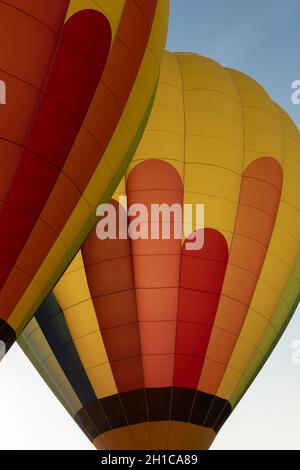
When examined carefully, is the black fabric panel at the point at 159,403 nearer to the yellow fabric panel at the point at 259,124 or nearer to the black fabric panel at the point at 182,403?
the black fabric panel at the point at 182,403

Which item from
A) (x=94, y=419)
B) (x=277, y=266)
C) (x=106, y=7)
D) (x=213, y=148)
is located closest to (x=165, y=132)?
(x=213, y=148)

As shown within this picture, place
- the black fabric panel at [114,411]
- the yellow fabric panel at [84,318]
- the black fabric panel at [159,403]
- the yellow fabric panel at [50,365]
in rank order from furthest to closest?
1. the yellow fabric panel at [50,365]
2. the yellow fabric panel at [84,318]
3. the black fabric panel at [114,411]
4. the black fabric panel at [159,403]

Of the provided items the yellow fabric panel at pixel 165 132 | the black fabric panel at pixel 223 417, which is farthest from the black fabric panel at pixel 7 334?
the black fabric panel at pixel 223 417

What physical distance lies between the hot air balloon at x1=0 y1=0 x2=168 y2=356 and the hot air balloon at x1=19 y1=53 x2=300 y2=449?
83.3 inches

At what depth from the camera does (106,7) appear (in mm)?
7844

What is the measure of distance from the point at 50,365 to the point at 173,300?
76.5 inches

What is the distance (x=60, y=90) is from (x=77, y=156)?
0.68 meters

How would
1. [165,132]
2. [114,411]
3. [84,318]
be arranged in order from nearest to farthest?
[114,411], [84,318], [165,132]

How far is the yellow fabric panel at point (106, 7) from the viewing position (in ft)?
24.8

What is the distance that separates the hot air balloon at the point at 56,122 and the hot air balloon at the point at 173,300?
83.3 inches

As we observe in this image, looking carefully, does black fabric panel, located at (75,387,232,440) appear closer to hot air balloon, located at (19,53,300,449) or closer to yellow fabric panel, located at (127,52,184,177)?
hot air balloon, located at (19,53,300,449)

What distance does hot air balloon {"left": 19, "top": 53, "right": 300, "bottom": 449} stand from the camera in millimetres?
10406

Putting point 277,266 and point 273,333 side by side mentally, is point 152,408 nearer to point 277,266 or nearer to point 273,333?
point 273,333

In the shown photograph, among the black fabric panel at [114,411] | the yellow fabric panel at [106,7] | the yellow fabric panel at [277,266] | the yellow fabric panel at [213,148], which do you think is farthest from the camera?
the yellow fabric panel at [277,266]
